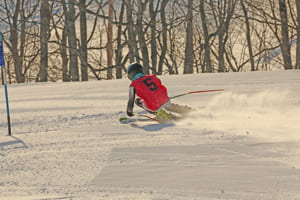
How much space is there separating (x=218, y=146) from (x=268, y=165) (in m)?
0.87

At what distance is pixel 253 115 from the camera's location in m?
6.10

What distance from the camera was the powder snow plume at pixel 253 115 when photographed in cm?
514

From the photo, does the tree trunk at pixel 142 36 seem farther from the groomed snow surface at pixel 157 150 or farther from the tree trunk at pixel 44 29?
the groomed snow surface at pixel 157 150

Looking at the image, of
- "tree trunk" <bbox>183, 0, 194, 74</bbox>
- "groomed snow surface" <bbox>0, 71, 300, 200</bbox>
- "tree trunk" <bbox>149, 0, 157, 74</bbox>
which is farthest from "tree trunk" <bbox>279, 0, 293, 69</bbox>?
"groomed snow surface" <bbox>0, 71, 300, 200</bbox>

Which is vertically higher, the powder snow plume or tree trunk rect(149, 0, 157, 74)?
tree trunk rect(149, 0, 157, 74)

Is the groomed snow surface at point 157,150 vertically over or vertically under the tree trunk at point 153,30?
under

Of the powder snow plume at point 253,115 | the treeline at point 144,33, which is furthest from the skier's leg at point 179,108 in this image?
the treeline at point 144,33

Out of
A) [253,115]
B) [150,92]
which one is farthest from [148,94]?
[253,115]

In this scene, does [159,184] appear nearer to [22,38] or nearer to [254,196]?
[254,196]

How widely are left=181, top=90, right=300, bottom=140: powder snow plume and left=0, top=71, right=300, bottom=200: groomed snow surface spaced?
1cm

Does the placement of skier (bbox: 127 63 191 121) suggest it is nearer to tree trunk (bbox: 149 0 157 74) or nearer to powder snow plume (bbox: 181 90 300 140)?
powder snow plume (bbox: 181 90 300 140)

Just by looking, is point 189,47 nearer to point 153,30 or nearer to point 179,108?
point 153,30

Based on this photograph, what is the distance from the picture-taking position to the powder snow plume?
514 cm

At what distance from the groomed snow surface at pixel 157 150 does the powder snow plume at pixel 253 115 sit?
13 mm
